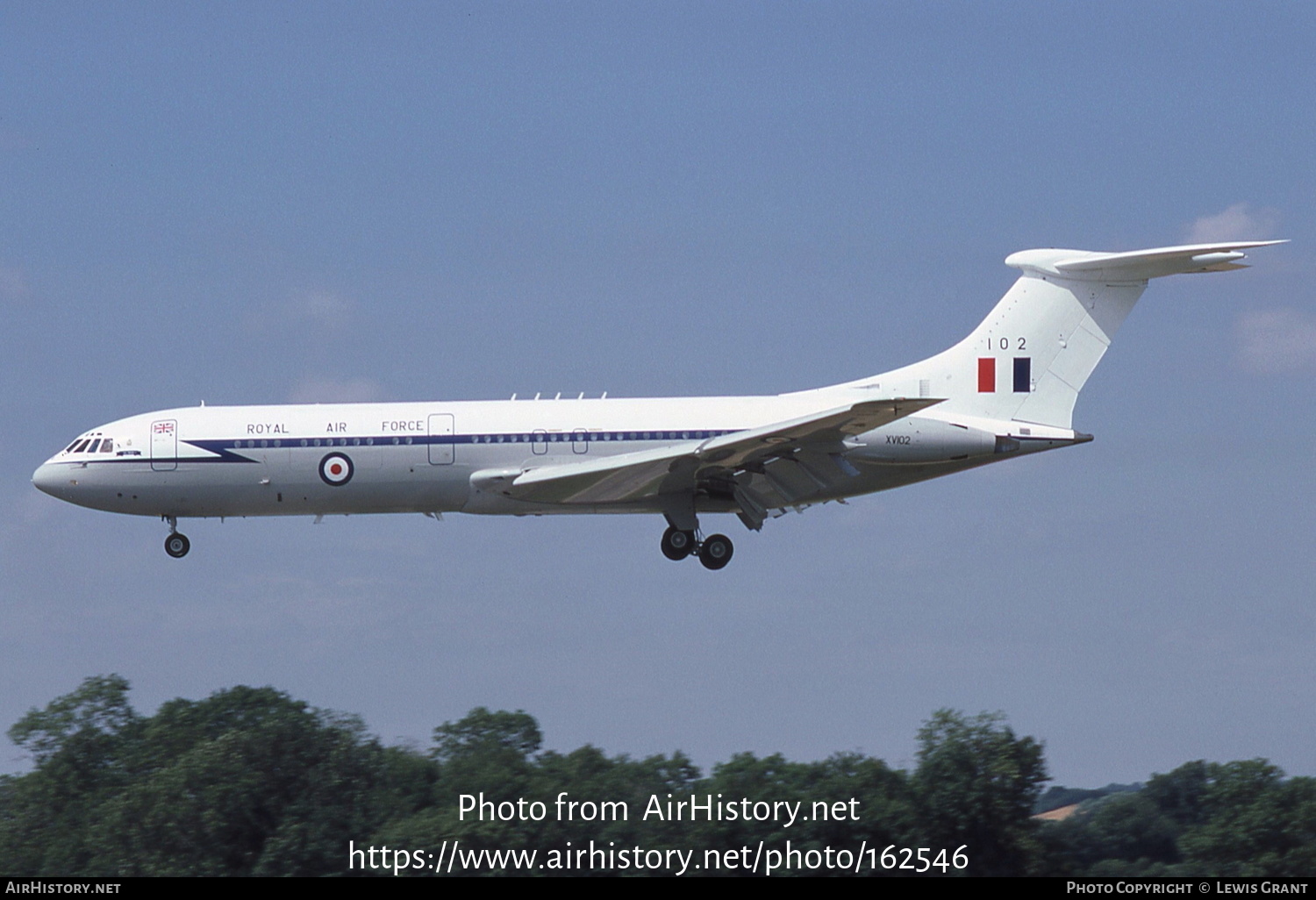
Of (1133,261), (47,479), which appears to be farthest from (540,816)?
(1133,261)

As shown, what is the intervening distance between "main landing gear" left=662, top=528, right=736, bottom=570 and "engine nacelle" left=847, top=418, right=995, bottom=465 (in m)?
4.30

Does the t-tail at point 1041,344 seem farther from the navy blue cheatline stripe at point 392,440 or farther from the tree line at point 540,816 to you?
the tree line at point 540,816

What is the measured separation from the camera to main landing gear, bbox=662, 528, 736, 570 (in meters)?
39.8

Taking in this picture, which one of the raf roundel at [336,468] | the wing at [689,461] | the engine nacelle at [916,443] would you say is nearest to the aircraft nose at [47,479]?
the raf roundel at [336,468]

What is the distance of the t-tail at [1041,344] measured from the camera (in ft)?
133

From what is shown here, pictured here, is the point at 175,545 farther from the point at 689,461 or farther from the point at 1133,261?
the point at 1133,261

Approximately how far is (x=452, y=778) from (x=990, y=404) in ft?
69.0

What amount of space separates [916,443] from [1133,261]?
795 cm

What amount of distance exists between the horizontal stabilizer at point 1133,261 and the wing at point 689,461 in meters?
7.65

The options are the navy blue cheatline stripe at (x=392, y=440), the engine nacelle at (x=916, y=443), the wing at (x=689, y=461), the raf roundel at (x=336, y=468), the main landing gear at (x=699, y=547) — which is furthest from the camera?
the main landing gear at (x=699, y=547)

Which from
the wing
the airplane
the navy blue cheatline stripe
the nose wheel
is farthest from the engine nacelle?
the nose wheel

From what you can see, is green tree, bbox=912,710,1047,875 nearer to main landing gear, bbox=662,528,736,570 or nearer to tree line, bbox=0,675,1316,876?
tree line, bbox=0,675,1316,876

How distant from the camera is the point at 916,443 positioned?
38.0 m
